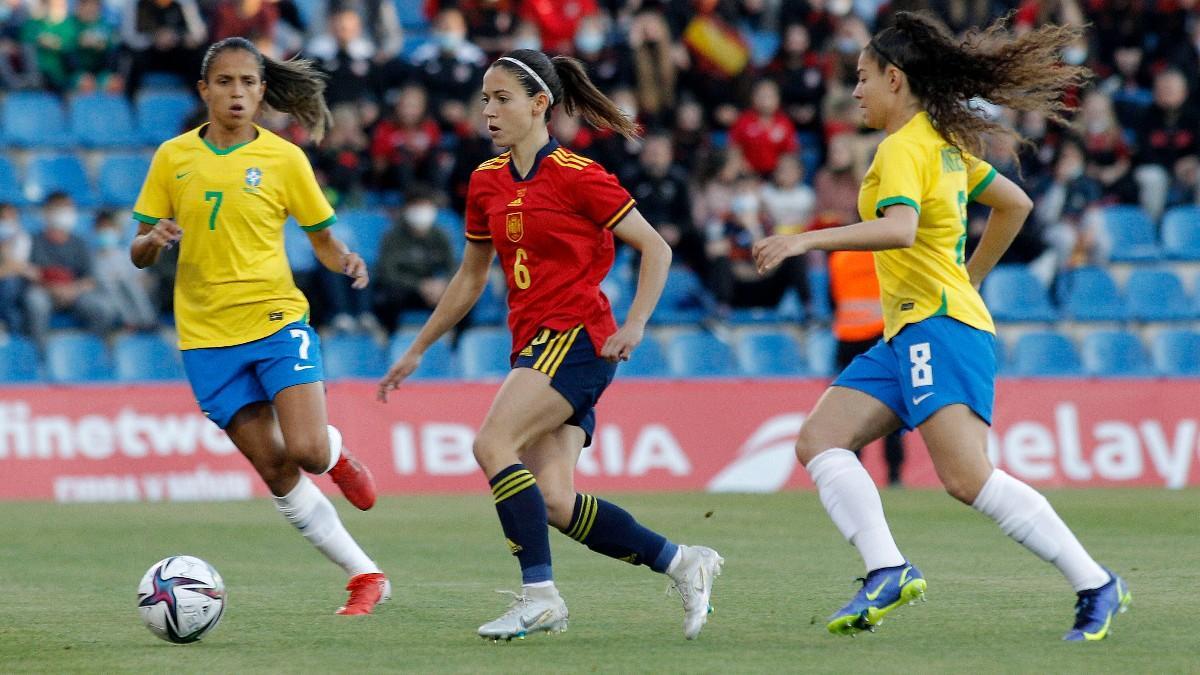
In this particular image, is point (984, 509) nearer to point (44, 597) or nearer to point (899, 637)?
point (899, 637)

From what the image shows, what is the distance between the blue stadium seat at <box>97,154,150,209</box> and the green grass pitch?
5.01m

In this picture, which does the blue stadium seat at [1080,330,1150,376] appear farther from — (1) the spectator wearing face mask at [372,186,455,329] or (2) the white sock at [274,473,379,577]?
(2) the white sock at [274,473,379,577]

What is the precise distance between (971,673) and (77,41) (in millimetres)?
15110

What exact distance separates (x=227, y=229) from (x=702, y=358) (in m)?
9.35

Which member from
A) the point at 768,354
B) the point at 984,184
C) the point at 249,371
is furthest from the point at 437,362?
the point at 984,184

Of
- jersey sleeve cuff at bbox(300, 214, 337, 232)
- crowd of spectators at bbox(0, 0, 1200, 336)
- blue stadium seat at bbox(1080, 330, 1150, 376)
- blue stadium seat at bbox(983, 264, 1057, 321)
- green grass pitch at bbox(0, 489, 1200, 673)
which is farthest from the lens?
blue stadium seat at bbox(983, 264, 1057, 321)

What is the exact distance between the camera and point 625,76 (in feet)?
60.8

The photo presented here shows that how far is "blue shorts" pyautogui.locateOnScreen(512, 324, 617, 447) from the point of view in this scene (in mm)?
6469

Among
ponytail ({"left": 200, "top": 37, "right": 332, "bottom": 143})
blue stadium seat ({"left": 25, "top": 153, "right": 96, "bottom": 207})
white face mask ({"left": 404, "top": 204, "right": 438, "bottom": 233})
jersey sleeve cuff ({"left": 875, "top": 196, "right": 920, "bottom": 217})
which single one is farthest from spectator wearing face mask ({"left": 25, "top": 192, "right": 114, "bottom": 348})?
jersey sleeve cuff ({"left": 875, "top": 196, "right": 920, "bottom": 217})

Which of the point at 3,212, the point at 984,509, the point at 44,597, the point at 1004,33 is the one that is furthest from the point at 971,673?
the point at 3,212

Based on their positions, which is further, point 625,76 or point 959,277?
point 625,76

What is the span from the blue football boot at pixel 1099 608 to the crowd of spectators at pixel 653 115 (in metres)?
10.1

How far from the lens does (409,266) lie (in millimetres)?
16297

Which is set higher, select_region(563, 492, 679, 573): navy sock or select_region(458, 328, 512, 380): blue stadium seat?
select_region(563, 492, 679, 573): navy sock
